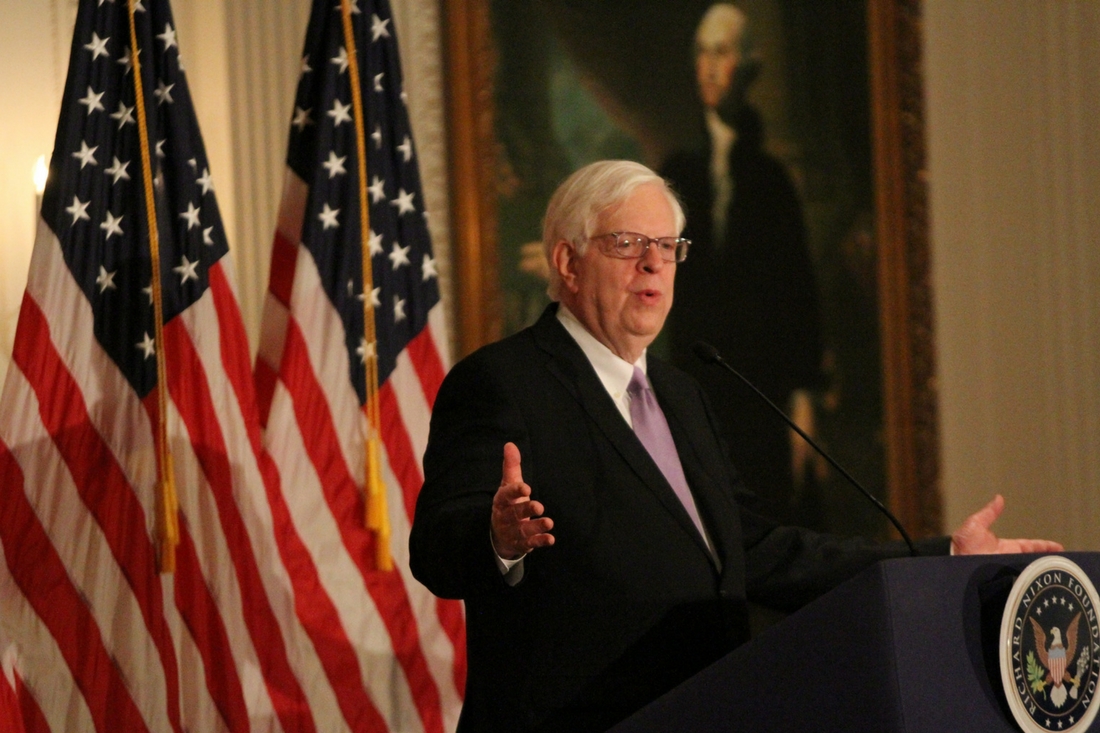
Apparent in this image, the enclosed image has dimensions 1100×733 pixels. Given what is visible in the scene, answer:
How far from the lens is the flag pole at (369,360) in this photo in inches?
154

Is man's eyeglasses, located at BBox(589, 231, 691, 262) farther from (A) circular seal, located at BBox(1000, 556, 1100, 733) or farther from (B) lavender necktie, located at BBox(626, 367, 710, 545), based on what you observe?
(A) circular seal, located at BBox(1000, 556, 1100, 733)

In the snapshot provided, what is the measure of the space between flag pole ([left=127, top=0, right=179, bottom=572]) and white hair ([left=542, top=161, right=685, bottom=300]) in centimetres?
133

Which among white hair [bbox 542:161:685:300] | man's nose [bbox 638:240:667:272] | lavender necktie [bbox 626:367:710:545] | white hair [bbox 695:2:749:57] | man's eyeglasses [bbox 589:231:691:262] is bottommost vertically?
lavender necktie [bbox 626:367:710:545]

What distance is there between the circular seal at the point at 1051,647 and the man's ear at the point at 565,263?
127cm

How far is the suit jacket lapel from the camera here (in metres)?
2.51

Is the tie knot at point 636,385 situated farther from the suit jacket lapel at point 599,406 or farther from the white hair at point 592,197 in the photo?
the white hair at point 592,197

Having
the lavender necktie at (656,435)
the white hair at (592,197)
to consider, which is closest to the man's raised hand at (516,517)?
the lavender necktie at (656,435)

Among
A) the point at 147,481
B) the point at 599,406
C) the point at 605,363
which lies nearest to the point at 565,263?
the point at 605,363

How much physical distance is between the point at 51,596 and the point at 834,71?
154 inches

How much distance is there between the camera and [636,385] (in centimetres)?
280

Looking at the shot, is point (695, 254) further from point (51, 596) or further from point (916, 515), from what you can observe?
point (51, 596)

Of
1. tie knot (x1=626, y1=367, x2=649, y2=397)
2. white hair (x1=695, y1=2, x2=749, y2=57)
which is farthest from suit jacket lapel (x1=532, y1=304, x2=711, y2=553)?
white hair (x1=695, y1=2, x2=749, y2=57)

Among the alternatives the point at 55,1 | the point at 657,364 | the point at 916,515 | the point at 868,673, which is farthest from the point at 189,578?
the point at 916,515

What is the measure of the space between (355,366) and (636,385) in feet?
4.84
